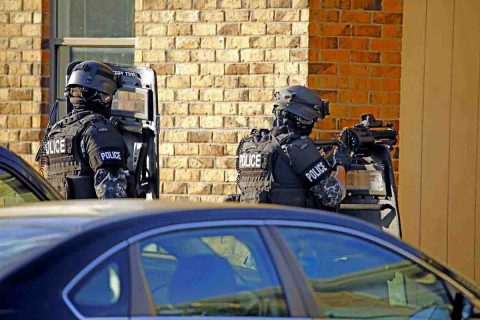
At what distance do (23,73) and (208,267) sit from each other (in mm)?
6242

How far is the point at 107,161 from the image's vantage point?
761 cm

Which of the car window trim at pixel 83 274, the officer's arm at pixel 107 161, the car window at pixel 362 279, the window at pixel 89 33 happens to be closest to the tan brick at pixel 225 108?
the window at pixel 89 33

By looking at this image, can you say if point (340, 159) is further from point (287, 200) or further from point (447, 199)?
point (447, 199)

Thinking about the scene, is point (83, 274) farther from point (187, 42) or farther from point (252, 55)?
point (187, 42)

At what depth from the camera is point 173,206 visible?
4.52 metres

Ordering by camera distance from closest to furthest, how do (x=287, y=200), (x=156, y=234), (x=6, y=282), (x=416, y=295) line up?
(x=6, y=282)
(x=156, y=234)
(x=416, y=295)
(x=287, y=200)

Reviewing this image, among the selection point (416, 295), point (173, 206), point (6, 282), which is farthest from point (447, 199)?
point (6, 282)

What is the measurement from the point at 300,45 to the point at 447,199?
1.75m

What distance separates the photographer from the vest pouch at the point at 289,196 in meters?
7.97

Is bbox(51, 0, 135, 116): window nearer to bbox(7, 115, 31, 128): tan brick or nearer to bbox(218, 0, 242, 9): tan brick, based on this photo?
bbox(7, 115, 31, 128): tan brick

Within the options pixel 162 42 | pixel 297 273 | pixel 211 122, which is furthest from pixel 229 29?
pixel 297 273

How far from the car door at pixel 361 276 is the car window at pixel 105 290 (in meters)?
0.70

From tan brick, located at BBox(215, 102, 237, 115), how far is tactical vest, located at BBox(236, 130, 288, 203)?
1522mm

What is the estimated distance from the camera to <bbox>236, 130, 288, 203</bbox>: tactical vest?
7996 millimetres
